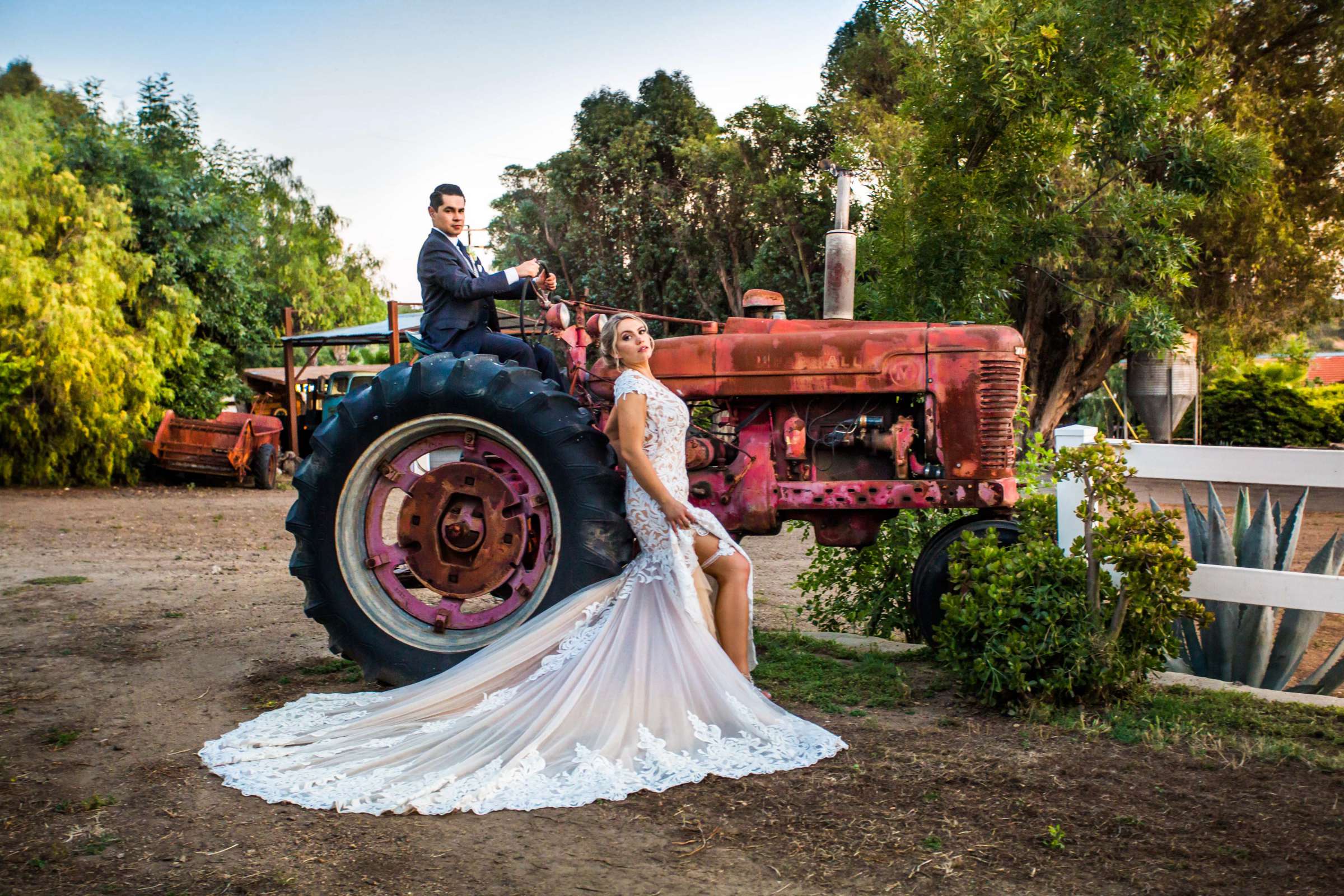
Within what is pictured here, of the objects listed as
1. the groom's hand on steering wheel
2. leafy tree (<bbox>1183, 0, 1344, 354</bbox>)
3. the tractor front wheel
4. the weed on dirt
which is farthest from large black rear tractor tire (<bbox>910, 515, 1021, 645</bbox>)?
the tractor front wheel

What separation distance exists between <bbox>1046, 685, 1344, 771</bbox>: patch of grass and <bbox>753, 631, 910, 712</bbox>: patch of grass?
72 centimetres

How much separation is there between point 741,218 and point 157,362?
12.9 m

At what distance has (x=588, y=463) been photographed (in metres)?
4.30

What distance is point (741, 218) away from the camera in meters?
24.0

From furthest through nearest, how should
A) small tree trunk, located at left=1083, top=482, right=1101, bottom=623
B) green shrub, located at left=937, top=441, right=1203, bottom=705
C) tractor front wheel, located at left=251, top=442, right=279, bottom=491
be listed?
tractor front wheel, located at left=251, top=442, right=279, bottom=491 → small tree trunk, located at left=1083, top=482, right=1101, bottom=623 → green shrub, located at left=937, top=441, right=1203, bottom=705

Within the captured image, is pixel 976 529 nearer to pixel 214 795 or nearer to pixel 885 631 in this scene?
pixel 885 631

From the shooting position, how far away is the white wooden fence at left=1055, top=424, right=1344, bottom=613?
432 centimetres

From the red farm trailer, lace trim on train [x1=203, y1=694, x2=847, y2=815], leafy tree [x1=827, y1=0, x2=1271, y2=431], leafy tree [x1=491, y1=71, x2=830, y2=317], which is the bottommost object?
lace trim on train [x1=203, y1=694, x2=847, y2=815]

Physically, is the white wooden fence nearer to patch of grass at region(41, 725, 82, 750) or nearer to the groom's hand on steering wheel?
the groom's hand on steering wheel

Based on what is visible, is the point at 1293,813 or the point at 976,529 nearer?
the point at 1293,813

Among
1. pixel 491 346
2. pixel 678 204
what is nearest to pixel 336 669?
pixel 491 346

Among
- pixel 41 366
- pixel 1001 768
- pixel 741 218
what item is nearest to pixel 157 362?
pixel 41 366

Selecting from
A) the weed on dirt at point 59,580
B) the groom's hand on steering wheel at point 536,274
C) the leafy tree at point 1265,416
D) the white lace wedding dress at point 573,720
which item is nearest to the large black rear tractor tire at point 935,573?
the white lace wedding dress at point 573,720

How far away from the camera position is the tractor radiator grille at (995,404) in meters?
4.78
